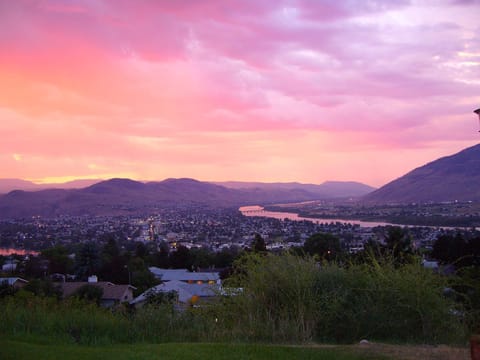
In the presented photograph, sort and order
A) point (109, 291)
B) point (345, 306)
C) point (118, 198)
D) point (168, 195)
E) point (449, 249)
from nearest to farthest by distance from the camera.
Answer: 1. point (345, 306)
2. point (449, 249)
3. point (109, 291)
4. point (118, 198)
5. point (168, 195)

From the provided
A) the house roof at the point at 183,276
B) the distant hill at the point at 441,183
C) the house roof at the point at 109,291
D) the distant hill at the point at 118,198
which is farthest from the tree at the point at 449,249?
the distant hill at the point at 118,198

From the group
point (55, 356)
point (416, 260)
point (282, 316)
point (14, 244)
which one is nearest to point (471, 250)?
point (416, 260)

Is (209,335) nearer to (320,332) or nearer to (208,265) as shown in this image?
(320,332)

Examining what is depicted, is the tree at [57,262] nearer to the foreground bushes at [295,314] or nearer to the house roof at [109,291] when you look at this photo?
the house roof at [109,291]

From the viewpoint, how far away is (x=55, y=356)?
6.93 m

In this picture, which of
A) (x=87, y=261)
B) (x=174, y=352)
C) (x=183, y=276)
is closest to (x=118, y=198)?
(x=87, y=261)

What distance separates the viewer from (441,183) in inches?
4801

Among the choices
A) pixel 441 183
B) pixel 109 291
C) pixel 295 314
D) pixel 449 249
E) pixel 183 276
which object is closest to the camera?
pixel 295 314

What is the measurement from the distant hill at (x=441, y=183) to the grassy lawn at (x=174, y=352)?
102631mm

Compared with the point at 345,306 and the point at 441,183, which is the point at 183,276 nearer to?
the point at 345,306

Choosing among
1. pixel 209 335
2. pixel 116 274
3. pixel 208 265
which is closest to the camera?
pixel 209 335

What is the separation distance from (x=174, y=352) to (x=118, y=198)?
15007 cm

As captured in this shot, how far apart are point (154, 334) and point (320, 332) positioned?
2.82 m

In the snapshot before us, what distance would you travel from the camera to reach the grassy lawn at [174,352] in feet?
22.6
